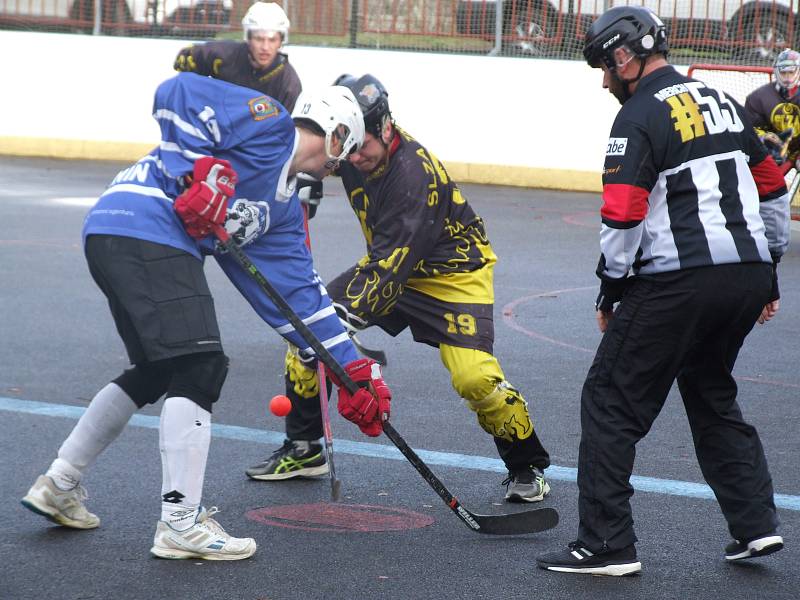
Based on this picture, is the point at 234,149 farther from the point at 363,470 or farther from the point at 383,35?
the point at 383,35

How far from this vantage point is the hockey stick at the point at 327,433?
180 inches

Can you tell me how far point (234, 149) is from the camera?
3.95 metres

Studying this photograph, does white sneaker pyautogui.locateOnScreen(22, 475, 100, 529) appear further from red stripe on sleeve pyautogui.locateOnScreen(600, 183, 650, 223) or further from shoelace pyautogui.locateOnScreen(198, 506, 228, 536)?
red stripe on sleeve pyautogui.locateOnScreen(600, 183, 650, 223)

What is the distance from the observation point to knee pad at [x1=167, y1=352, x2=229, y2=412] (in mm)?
3896

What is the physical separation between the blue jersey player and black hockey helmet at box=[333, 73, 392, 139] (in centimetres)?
42

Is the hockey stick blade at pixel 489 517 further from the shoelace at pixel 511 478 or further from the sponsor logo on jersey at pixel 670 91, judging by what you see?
the sponsor logo on jersey at pixel 670 91

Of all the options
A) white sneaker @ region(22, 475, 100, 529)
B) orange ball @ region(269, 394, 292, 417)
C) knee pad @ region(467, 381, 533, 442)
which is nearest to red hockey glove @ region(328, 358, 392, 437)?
orange ball @ region(269, 394, 292, 417)

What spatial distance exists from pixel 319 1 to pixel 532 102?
304 centimetres

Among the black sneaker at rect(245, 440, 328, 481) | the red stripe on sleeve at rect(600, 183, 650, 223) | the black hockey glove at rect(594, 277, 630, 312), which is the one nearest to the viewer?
the red stripe on sleeve at rect(600, 183, 650, 223)

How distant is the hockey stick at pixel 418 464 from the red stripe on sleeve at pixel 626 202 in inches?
39.8

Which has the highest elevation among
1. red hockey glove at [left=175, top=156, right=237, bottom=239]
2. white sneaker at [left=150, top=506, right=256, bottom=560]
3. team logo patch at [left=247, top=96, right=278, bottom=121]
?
team logo patch at [left=247, top=96, right=278, bottom=121]

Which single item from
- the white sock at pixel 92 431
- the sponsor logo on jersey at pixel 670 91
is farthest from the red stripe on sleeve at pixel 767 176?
the white sock at pixel 92 431

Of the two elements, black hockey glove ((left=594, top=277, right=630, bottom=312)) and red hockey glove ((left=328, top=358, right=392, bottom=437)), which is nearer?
black hockey glove ((left=594, top=277, right=630, bottom=312))

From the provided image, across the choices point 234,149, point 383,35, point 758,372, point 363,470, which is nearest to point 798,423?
point 758,372
